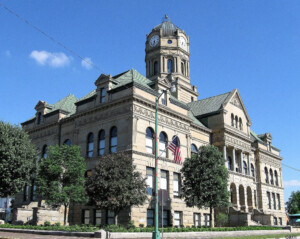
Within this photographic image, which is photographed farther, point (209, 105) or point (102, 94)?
point (209, 105)

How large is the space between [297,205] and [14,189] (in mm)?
98083

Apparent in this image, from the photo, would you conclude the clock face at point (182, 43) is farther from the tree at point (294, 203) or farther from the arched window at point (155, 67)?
the tree at point (294, 203)

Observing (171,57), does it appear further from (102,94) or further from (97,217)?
(97,217)

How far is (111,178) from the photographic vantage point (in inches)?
1186

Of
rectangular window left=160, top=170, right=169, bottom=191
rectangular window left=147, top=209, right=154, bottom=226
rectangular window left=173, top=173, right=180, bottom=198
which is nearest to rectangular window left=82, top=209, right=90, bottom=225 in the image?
rectangular window left=147, top=209, right=154, bottom=226

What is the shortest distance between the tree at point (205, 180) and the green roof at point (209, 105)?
1419cm

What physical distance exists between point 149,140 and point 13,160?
14133 mm

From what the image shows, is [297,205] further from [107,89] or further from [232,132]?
[107,89]

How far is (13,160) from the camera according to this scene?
3406cm

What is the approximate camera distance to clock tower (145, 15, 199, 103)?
5963 centimetres

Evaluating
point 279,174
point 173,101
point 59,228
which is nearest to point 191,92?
point 173,101

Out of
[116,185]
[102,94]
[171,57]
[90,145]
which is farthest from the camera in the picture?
[171,57]

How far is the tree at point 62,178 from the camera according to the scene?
31750 mm

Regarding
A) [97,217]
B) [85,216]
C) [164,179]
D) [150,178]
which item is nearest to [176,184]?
[164,179]
